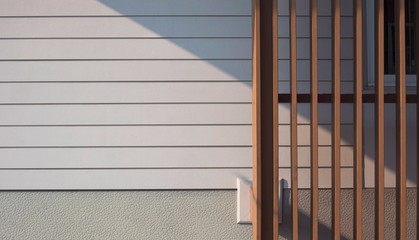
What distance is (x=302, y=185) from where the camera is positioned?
18.5ft

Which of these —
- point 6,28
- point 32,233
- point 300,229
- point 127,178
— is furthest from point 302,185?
point 6,28

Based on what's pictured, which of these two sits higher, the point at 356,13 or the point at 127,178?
the point at 356,13

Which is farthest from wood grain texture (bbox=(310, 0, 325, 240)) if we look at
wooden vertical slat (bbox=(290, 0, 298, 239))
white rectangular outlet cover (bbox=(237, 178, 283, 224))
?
white rectangular outlet cover (bbox=(237, 178, 283, 224))

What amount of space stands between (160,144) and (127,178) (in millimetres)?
350

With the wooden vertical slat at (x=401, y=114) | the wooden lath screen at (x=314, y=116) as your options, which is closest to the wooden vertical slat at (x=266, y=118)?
the wooden lath screen at (x=314, y=116)

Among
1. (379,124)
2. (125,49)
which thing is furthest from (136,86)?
(379,124)

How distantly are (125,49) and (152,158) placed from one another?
2.71 feet

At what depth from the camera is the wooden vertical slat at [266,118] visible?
4.65 metres

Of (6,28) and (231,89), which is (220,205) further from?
(6,28)

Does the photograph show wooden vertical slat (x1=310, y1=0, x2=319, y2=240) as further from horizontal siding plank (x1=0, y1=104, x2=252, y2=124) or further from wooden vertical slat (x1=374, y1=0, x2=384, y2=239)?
horizontal siding plank (x1=0, y1=104, x2=252, y2=124)

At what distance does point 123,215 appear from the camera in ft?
18.4

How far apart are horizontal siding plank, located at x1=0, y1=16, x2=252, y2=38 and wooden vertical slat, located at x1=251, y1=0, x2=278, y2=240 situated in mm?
912

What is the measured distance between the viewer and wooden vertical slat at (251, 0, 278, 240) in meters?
4.65

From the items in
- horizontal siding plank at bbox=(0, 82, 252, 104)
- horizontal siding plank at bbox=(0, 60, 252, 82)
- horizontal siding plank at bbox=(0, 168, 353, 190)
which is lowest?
horizontal siding plank at bbox=(0, 168, 353, 190)
